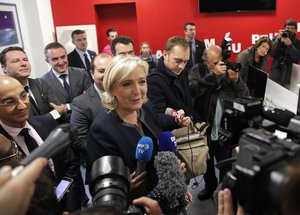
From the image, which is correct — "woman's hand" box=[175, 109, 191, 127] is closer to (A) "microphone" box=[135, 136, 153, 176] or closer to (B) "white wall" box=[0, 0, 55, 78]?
(A) "microphone" box=[135, 136, 153, 176]

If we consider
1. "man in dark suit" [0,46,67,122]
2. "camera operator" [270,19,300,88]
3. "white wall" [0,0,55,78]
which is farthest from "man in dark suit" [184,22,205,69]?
"man in dark suit" [0,46,67,122]

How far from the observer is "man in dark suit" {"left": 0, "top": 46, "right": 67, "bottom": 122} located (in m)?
2.35

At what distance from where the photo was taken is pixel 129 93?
1.42 meters

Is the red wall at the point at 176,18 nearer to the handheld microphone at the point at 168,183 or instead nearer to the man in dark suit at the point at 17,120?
the man in dark suit at the point at 17,120

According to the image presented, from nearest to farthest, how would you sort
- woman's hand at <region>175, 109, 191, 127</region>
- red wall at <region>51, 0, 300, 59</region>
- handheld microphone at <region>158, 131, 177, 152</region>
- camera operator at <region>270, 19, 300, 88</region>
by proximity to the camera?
handheld microphone at <region>158, 131, 177, 152</region>
woman's hand at <region>175, 109, 191, 127</region>
camera operator at <region>270, 19, 300, 88</region>
red wall at <region>51, 0, 300, 59</region>

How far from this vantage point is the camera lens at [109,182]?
32.3 inches

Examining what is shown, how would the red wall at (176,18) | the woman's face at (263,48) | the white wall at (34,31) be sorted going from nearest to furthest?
the woman's face at (263,48) → the white wall at (34,31) → the red wall at (176,18)

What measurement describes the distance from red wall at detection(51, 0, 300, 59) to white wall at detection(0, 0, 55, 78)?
0.71 m

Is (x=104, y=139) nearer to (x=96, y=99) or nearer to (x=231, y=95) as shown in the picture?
(x=96, y=99)

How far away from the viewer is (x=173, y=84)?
212cm

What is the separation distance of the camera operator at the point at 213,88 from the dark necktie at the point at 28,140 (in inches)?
54.3

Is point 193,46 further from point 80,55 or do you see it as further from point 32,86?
point 32,86

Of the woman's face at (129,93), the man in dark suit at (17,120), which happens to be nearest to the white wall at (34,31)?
the man in dark suit at (17,120)

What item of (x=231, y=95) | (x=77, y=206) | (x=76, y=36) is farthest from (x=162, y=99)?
(x=76, y=36)
